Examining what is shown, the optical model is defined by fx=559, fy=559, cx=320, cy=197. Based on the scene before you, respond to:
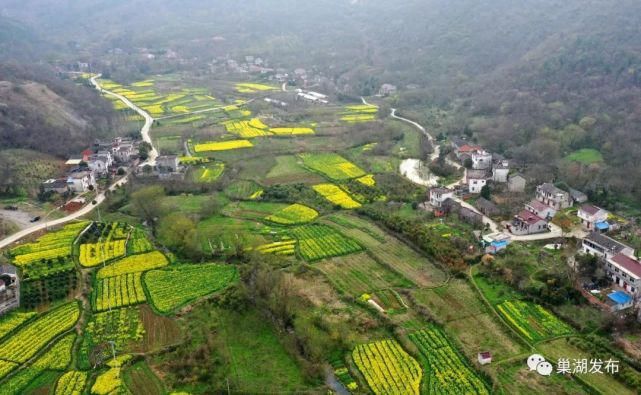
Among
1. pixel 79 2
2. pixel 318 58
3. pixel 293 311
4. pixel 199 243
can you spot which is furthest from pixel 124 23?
pixel 293 311

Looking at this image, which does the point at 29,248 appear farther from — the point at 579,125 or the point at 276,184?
the point at 579,125

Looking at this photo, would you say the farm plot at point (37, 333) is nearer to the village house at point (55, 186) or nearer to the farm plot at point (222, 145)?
the village house at point (55, 186)

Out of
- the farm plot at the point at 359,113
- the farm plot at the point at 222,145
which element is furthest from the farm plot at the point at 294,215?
the farm plot at the point at 359,113

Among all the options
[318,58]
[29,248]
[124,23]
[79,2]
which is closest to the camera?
[29,248]

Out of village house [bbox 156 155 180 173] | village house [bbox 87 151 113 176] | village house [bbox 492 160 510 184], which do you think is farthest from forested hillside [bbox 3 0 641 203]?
village house [bbox 87 151 113 176]

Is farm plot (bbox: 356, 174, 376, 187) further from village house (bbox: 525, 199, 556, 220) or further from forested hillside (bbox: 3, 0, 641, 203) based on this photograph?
forested hillside (bbox: 3, 0, 641, 203)
